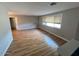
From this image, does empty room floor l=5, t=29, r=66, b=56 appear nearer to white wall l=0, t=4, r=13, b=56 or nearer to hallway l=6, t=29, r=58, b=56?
hallway l=6, t=29, r=58, b=56

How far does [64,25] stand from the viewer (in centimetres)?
443

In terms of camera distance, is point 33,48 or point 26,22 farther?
point 26,22

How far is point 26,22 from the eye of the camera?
370 inches

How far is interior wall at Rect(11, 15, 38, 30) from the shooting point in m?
8.82

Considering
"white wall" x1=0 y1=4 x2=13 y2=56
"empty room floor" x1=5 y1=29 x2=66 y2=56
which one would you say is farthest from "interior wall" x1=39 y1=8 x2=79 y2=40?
"white wall" x1=0 y1=4 x2=13 y2=56

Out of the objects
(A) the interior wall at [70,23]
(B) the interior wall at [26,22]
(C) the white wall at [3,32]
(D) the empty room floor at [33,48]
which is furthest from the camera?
(B) the interior wall at [26,22]

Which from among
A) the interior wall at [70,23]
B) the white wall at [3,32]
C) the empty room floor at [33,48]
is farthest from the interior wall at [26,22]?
the interior wall at [70,23]

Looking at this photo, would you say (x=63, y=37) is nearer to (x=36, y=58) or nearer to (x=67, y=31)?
(x=67, y=31)

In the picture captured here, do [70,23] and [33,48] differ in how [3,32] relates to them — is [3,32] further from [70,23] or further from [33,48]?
[70,23]

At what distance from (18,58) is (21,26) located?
8.73 meters

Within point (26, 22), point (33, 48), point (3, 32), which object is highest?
point (26, 22)

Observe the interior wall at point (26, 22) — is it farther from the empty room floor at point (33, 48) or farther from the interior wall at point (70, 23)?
the interior wall at point (70, 23)

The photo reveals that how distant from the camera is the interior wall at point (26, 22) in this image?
8.82m

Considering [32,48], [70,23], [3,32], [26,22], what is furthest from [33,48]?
[26,22]
